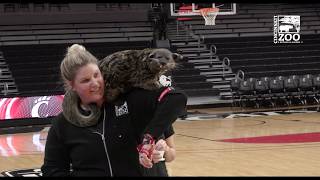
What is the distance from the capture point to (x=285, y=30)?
21.9 meters

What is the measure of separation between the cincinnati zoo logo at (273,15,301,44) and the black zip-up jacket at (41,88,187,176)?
20.3 m

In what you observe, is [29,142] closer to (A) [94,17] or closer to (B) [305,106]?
(B) [305,106]

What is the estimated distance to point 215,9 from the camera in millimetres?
16609

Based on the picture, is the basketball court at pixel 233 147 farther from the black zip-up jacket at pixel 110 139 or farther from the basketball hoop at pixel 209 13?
the black zip-up jacket at pixel 110 139

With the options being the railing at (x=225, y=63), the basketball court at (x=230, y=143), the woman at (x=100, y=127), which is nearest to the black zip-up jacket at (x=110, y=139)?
the woman at (x=100, y=127)

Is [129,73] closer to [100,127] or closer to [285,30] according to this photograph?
[100,127]

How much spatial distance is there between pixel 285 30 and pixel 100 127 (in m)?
20.9

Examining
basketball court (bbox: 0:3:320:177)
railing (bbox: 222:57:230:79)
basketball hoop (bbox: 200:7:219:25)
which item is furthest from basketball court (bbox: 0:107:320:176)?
railing (bbox: 222:57:230:79)

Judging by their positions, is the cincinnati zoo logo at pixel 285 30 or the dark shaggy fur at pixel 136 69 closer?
the dark shaggy fur at pixel 136 69

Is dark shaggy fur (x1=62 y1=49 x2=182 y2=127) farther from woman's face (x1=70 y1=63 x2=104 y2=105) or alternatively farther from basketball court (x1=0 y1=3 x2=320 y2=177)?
basketball court (x1=0 y1=3 x2=320 y2=177)

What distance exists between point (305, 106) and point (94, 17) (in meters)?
9.66

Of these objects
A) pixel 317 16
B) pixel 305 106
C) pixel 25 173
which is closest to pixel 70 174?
pixel 25 173

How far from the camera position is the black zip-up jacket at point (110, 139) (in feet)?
5.94

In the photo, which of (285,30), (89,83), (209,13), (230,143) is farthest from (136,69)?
(285,30)
